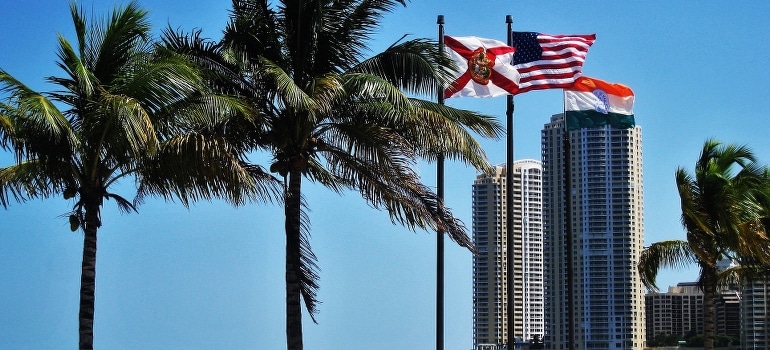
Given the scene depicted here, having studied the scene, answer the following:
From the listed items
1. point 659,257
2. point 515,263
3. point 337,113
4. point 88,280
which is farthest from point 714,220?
point 515,263

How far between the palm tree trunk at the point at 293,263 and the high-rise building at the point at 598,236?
125ft

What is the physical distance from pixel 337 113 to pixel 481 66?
4301mm

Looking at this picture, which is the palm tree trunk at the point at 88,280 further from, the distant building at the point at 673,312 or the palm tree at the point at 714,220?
the distant building at the point at 673,312

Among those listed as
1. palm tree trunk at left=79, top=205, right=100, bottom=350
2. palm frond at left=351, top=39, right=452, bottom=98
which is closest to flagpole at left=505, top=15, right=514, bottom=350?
palm frond at left=351, top=39, right=452, bottom=98

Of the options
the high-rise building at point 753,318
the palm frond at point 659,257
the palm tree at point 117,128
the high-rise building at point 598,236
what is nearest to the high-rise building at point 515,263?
the high-rise building at point 598,236

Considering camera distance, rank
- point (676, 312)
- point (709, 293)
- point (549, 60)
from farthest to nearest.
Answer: point (676, 312)
point (709, 293)
point (549, 60)

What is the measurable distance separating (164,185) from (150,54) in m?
1.76

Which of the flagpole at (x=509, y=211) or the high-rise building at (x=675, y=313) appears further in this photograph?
the high-rise building at (x=675, y=313)

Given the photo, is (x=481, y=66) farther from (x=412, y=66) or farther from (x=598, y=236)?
(x=598, y=236)

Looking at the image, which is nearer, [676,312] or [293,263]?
[293,263]

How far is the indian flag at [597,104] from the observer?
72.6ft

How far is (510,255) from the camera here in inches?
782

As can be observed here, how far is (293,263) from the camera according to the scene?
53.8 ft

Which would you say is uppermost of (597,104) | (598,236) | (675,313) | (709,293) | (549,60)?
(549,60)
